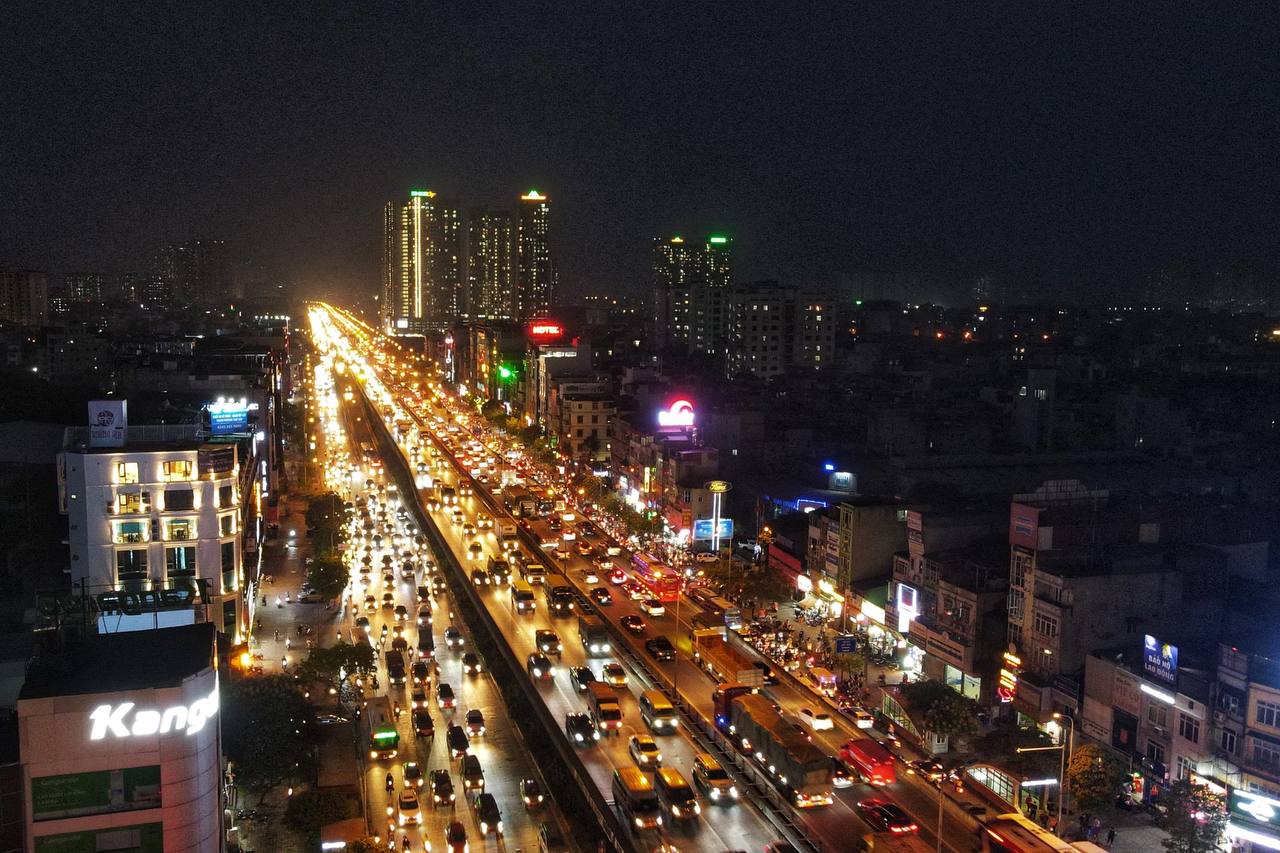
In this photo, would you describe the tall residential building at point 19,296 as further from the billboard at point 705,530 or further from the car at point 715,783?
the car at point 715,783

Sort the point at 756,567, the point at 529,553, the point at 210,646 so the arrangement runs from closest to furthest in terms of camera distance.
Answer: the point at 210,646 < the point at 756,567 < the point at 529,553

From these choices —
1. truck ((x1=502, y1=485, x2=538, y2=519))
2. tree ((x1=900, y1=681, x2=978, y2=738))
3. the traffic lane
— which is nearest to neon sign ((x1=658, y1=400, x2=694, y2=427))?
truck ((x1=502, y1=485, x2=538, y2=519))

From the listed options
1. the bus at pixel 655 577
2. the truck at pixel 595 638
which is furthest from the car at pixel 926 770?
the bus at pixel 655 577

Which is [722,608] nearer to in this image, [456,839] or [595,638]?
[595,638]

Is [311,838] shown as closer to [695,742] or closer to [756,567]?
[695,742]

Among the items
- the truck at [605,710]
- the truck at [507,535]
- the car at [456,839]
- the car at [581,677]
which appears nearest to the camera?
the car at [456,839]

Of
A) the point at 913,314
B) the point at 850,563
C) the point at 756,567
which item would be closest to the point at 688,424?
the point at 756,567
